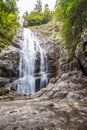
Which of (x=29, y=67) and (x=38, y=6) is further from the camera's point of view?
(x=38, y=6)

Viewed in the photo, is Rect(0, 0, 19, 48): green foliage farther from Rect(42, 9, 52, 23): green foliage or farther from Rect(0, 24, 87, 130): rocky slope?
Rect(42, 9, 52, 23): green foliage

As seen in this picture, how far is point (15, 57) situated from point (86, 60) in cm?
1018

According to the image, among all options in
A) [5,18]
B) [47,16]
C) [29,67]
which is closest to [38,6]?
[47,16]

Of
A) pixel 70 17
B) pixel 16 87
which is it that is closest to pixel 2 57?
pixel 16 87

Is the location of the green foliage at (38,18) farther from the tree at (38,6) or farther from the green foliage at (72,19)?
the green foliage at (72,19)

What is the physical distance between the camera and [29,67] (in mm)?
20469

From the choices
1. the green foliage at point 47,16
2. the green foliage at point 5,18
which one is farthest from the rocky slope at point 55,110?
the green foliage at point 47,16

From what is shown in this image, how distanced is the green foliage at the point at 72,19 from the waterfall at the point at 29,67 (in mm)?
5340

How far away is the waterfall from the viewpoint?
720 inches

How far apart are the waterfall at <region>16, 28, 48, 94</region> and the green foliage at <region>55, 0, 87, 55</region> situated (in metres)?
5.34

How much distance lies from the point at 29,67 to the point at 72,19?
8.12m

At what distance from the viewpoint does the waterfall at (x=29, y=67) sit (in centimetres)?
1830

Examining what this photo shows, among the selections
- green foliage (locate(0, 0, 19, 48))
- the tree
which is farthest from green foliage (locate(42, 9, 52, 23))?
green foliage (locate(0, 0, 19, 48))

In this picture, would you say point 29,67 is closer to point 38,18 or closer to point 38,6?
point 38,18
